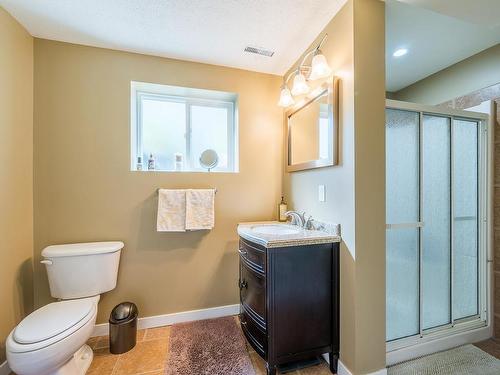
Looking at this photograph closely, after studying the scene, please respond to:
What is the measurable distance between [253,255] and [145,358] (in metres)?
1.08

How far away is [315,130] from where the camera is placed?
5.70 ft

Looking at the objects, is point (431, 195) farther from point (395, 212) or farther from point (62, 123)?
point (62, 123)

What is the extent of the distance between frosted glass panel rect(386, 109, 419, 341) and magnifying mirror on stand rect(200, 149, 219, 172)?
4.73 ft

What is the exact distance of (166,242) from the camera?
6.52 ft

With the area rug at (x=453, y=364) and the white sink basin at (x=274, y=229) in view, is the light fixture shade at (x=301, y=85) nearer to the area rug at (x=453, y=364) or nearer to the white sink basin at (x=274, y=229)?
the white sink basin at (x=274, y=229)

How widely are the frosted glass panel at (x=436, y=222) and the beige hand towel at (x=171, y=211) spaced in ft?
6.13

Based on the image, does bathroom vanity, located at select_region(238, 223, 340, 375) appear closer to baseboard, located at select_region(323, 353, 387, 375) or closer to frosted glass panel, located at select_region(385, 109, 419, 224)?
baseboard, located at select_region(323, 353, 387, 375)

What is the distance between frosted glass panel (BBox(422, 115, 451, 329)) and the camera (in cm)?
164

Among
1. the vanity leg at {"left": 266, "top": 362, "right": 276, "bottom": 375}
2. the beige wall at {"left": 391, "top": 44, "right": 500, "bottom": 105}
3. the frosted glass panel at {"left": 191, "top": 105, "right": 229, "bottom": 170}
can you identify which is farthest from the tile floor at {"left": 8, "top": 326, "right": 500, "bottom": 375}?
the beige wall at {"left": 391, "top": 44, "right": 500, "bottom": 105}

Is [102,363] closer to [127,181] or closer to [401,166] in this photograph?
[127,181]

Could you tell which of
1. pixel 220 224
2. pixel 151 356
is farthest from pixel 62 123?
pixel 151 356

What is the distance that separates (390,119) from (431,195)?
0.67 metres

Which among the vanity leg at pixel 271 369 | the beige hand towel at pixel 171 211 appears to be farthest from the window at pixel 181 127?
the vanity leg at pixel 271 369

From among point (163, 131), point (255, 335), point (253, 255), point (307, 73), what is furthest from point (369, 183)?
point (163, 131)
